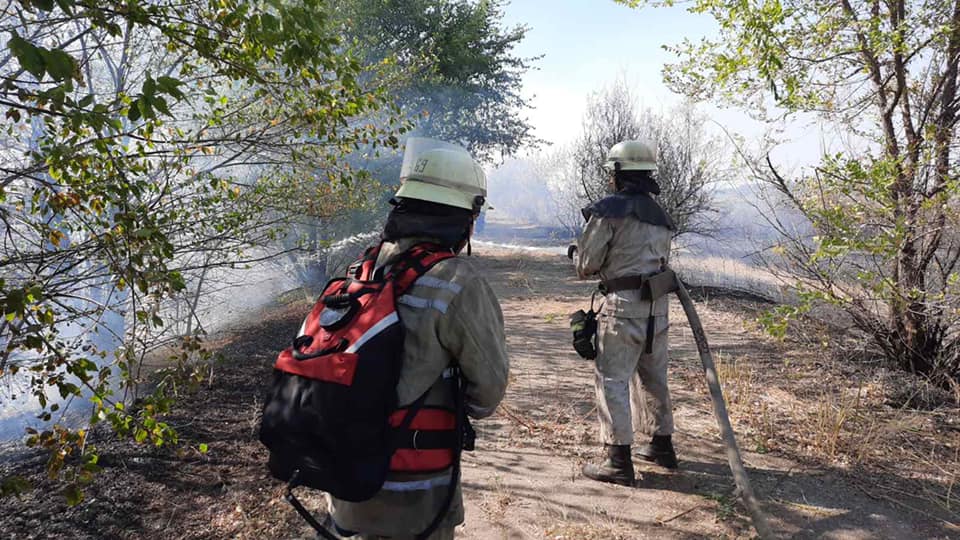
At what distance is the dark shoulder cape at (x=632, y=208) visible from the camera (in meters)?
3.54

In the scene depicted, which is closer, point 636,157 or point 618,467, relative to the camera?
point 618,467

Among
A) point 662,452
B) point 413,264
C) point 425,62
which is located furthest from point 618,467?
point 425,62

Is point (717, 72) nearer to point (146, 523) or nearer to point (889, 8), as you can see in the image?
point (889, 8)

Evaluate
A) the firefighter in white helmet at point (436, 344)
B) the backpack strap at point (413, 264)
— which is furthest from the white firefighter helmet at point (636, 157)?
the backpack strap at point (413, 264)

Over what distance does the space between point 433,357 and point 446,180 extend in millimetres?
613

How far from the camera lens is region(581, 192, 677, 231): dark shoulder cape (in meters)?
3.54

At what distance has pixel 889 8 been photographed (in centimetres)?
500

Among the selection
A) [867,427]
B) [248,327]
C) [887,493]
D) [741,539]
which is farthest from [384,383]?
[248,327]

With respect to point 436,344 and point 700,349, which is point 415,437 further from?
point 700,349

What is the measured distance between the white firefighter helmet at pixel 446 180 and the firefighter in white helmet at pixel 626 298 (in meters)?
1.77

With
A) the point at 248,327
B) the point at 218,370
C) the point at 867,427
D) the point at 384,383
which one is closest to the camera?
the point at 384,383

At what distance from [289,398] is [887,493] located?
375cm

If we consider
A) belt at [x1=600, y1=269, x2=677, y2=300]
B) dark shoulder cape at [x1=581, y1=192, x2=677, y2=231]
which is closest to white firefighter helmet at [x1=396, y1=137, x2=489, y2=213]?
dark shoulder cape at [x1=581, y1=192, x2=677, y2=231]

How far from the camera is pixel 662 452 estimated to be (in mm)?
3768
